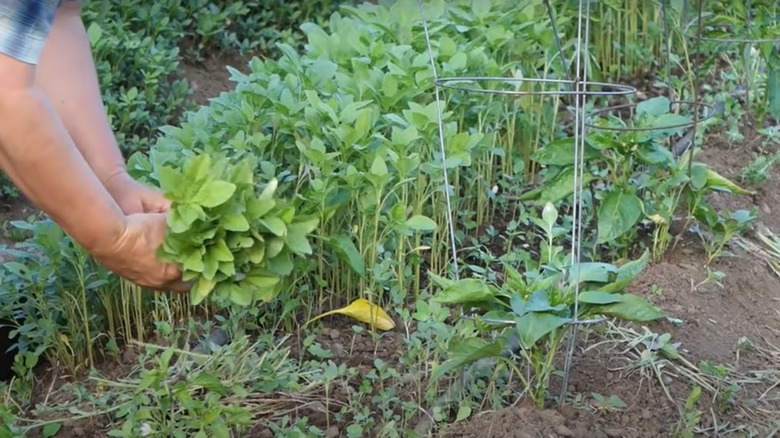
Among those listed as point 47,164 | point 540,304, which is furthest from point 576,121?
point 47,164

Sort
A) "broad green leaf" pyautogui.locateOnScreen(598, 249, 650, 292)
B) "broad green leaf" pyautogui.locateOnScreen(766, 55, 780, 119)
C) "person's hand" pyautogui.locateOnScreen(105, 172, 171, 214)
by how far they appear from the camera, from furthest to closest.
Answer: "broad green leaf" pyautogui.locateOnScreen(766, 55, 780, 119)
"broad green leaf" pyautogui.locateOnScreen(598, 249, 650, 292)
"person's hand" pyautogui.locateOnScreen(105, 172, 171, 214)

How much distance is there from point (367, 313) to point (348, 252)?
168mm

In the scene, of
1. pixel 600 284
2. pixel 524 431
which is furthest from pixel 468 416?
pixel 600 284

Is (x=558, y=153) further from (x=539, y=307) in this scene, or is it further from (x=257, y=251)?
(x=257, y=251)

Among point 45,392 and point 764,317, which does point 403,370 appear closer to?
point 45,392

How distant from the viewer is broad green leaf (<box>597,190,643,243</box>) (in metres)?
3.19

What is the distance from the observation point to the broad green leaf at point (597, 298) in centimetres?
234

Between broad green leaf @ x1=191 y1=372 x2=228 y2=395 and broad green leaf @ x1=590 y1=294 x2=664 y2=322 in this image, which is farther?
broad green leaf @ x1=191 y1=372 x2=228 y2=395

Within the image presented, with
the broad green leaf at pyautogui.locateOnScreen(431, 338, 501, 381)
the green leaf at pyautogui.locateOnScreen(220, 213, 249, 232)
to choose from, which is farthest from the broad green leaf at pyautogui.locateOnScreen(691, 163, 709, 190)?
the green leaf at pyautogui.locateOnScreen(220, 213, 249, 232)

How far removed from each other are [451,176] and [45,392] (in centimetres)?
138

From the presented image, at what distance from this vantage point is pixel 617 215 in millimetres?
3217

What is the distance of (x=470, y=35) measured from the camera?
4.25 meters

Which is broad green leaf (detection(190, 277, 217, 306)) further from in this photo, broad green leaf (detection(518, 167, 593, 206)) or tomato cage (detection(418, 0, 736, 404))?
broad green leaf (detection(518, 167, 593, 206))

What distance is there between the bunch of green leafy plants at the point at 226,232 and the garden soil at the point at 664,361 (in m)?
0.61
